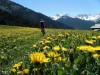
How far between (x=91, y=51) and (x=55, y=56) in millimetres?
890

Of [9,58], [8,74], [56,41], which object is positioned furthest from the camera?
[9,58]

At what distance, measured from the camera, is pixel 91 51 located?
150 inches

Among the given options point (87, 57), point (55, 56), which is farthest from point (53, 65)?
point (87, 57)

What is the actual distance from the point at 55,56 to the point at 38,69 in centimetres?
111

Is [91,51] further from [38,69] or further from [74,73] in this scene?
[38,69]

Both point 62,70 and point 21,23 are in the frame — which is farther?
point 21,23

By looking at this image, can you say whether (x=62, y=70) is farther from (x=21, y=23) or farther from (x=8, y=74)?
(x=21, y=23)

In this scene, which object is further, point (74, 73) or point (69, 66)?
point (69, 66)

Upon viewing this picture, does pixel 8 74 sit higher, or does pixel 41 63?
pixel 41 63

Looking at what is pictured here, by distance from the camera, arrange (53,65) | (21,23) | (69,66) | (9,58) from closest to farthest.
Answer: (69,66), (53,65), (9,58), (21,23)

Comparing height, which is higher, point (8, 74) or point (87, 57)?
point (87, 57)

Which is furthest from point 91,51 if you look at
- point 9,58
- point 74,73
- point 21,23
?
point 21,23

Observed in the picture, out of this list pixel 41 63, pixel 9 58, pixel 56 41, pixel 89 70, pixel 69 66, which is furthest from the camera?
pixel 9 58

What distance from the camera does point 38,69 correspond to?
350 centimetres
